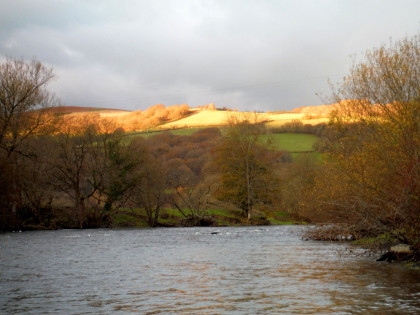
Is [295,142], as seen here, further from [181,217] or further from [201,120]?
[181,217]

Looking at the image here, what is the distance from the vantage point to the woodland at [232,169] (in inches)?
878

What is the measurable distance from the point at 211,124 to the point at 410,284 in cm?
12144

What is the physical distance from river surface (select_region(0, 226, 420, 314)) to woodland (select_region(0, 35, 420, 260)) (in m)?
3.25

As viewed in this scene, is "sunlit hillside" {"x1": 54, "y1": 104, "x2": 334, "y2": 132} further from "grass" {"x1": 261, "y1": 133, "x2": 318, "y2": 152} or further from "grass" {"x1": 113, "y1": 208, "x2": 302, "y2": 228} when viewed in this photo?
"grass" {"x1": 113, "y1": 208, "x2": 302, "y2": 228}

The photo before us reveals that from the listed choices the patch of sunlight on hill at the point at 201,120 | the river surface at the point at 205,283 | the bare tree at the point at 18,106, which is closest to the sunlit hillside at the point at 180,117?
the patch of sunlight on hill at the point at 201,120

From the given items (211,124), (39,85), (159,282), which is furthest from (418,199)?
(211,124)

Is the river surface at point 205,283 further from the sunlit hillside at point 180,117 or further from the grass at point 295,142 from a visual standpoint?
the sunlit hillside at point 180,117

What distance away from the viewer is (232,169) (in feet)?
237

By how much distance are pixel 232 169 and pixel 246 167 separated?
2028 millimetres

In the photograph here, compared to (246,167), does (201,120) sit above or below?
above

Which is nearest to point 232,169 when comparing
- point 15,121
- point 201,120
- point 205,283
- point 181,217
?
point 181,217

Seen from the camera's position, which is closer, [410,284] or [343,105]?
[410,284]

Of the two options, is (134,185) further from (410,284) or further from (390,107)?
(410,284)

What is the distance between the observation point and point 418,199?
1892 cm
